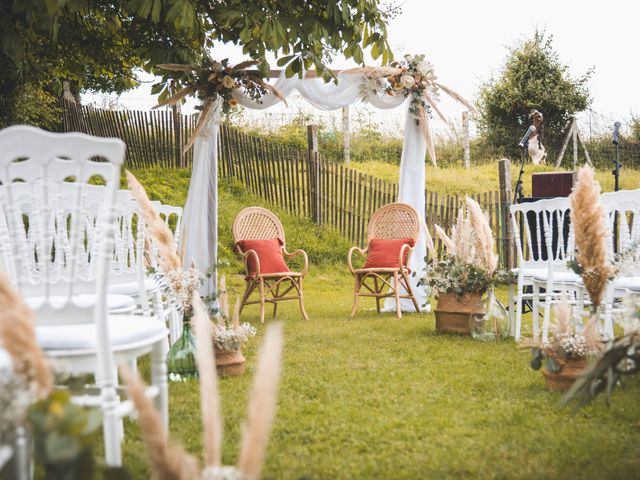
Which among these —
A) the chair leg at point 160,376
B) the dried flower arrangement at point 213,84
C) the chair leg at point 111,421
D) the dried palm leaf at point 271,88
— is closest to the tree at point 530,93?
the dried palm leaf at point 271,88

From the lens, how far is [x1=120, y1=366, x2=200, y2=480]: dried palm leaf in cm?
98

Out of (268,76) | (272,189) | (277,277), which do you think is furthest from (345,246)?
(268,76)

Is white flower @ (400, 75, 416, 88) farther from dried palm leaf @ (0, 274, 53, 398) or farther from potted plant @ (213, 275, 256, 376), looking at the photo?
dried palm leaf @ (0, 274, 53, 398)

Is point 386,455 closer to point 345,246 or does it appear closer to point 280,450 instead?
point 280,450

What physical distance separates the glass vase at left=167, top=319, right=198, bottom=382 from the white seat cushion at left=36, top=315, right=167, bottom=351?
1521 millimetres

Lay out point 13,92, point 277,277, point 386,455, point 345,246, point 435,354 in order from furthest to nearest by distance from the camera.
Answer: point 345,246 → point 13,92 → point 277,277 → point 435,354 → point 386,455

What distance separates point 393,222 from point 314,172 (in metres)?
2.95

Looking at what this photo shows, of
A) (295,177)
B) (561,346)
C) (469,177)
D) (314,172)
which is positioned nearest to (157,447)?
(561,346)

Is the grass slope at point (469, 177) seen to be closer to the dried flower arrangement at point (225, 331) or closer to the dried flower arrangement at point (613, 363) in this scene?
the dried flower arrangement at point (225, 331)

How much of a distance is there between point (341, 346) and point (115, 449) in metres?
3.06

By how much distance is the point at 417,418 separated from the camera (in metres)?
2.95

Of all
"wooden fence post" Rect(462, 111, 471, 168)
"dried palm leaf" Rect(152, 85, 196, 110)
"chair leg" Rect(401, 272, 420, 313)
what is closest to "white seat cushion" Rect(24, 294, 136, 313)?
"dried palm leaf" Rect(152, 85, 196, 110)

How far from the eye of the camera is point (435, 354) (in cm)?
443

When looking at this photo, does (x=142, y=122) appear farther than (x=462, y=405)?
Yes
